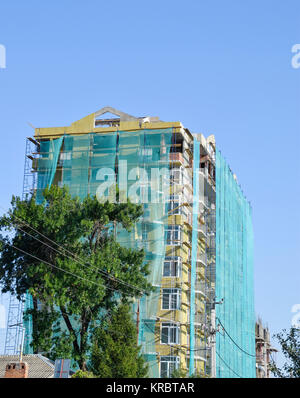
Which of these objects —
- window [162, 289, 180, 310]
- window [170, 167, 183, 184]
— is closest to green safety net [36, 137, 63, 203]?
window [170, 167, 183, 184]

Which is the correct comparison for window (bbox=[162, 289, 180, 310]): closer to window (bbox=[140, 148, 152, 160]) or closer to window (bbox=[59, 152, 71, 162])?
window (bbox=[140, 148, 152, 160])

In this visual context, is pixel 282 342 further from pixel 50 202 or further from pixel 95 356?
pixel 50 202

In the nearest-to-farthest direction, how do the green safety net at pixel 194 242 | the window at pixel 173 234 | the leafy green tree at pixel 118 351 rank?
the leafy green tree at pixel 118 351, the green safety net at pixel 194 242, the window at pixel 173 234

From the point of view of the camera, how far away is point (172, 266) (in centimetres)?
4119

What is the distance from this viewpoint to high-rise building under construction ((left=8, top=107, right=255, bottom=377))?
130ft

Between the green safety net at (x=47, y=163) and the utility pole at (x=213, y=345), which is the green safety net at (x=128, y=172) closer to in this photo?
the green safety net at (x=47, y=163)

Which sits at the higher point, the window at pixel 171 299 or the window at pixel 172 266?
the window at pixel 172 266

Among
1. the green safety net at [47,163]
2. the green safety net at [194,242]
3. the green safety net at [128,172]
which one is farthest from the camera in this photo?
the green safety net at [47,163]

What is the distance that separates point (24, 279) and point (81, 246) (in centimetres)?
337

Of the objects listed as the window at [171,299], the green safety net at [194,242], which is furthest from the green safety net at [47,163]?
the window at [171,299]

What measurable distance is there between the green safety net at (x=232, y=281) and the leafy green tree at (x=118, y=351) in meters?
12.5

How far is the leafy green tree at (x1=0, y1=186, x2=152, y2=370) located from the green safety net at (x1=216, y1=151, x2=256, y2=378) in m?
10.4

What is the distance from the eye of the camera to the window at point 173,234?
137 ft
